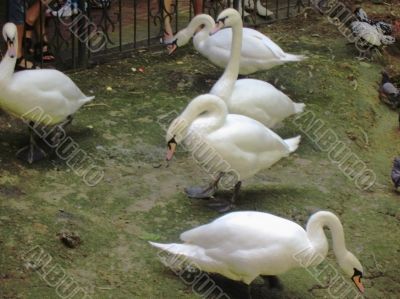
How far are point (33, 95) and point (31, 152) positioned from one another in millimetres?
411

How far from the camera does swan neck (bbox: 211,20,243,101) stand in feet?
18.5

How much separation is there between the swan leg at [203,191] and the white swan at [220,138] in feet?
0.50

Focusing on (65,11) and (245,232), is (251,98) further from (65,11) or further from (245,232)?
(65,11)

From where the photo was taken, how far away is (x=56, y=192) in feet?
16.3

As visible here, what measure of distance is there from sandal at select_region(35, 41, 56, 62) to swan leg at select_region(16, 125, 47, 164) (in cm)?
152

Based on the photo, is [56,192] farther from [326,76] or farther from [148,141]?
[326,76]

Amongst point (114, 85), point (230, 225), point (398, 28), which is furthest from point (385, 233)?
point (398, 28)

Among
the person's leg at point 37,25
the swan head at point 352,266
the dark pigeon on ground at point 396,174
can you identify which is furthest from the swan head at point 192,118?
the person's leg at point 37,25

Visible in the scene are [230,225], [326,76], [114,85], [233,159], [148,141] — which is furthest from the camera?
[326,76]

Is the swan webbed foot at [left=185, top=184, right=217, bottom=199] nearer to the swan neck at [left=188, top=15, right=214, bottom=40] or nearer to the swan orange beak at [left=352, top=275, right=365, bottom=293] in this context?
the swan orange beak at [left=352, top=275, right=365, bottom=293]

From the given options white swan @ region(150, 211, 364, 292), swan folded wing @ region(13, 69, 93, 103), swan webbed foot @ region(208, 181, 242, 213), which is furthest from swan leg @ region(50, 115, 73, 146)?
white swan @ region(150, 211, 364, 292)

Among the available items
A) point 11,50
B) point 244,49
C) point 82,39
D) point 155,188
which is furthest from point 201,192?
point 82,39

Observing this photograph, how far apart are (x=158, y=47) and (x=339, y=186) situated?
9.77 feet

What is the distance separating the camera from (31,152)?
535cm
